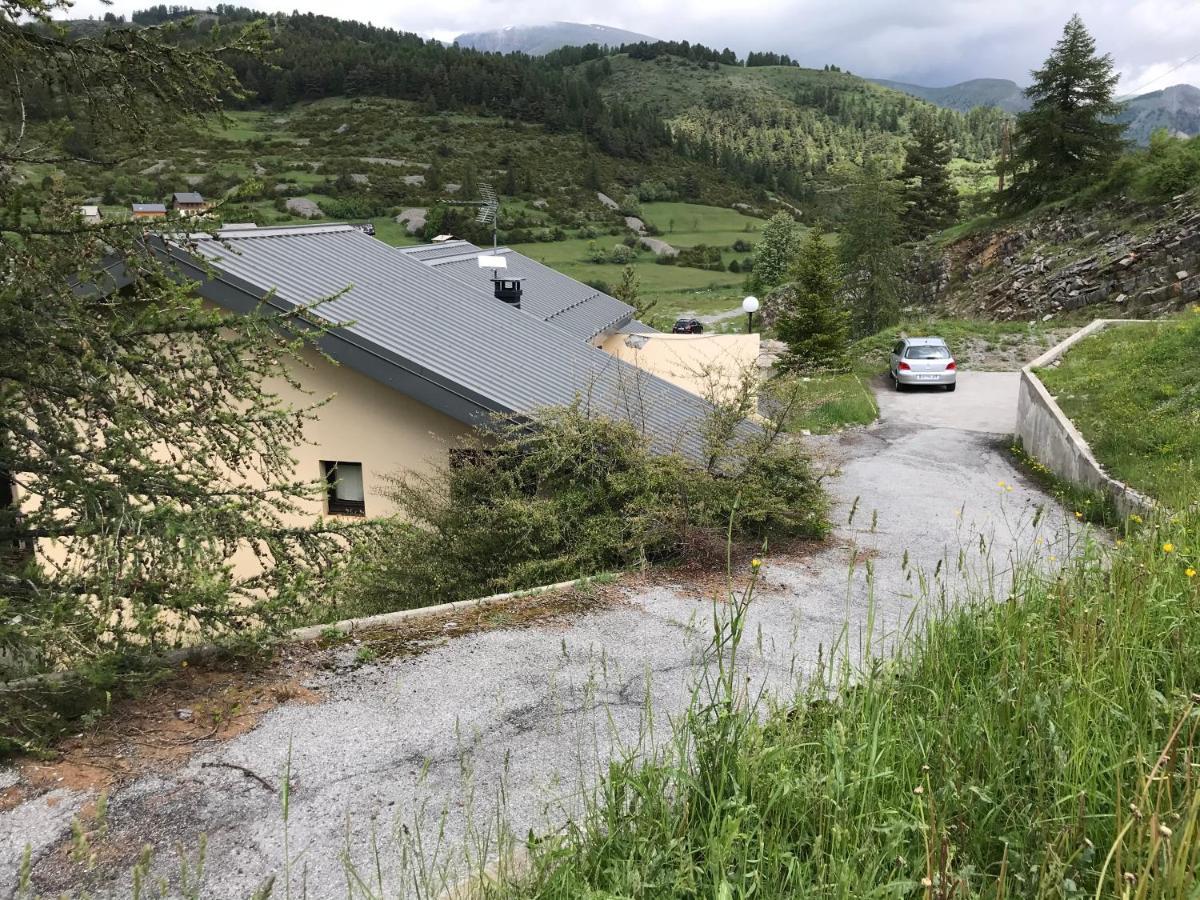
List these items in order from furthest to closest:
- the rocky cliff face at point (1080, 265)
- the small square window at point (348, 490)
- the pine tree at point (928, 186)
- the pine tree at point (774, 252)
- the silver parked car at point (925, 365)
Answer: the pine tree at point (774, 252), the pine tree at point (928, 186), the rocky cliff face at point (1080, 265), the silver parked car at point (925, 365), the small square window at point (348, 490)

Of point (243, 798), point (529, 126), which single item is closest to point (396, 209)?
point (529, 126)

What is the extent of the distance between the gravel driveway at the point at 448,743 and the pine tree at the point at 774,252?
249 ft

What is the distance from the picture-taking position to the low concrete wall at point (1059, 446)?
10.8 m

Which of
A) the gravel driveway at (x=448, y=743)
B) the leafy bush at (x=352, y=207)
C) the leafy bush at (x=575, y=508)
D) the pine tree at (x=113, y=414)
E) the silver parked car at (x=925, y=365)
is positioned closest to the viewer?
the gravel driveway at (x=448, y=743)

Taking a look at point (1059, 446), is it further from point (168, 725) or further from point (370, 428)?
point (168, 725)

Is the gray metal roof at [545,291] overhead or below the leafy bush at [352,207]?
below

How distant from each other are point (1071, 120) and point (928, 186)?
21.7m

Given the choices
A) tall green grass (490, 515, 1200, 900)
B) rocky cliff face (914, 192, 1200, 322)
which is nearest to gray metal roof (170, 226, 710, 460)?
tall green grass (490, 515, 1200, 900)

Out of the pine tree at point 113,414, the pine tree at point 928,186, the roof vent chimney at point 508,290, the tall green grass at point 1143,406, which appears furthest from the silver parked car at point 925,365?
the pine tree at point 928,186

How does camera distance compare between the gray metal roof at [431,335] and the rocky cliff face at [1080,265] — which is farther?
the rocky cliff face at [1080,265]

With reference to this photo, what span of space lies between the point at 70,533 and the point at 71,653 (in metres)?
0.93

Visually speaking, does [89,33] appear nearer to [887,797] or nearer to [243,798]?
[243,798]

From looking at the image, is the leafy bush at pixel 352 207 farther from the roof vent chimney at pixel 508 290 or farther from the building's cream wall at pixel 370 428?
the building's cream wall at pixel 370 428

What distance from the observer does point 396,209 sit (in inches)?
3920
